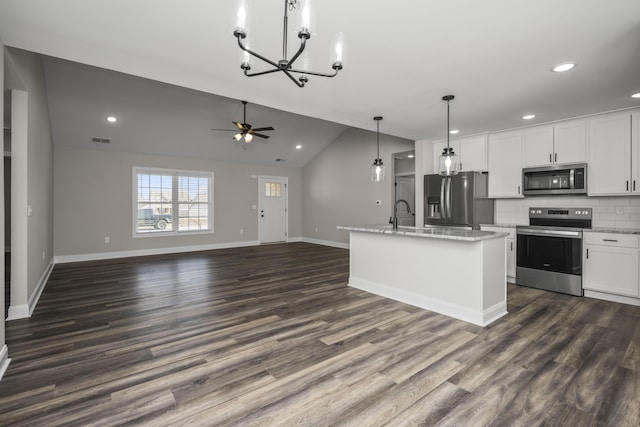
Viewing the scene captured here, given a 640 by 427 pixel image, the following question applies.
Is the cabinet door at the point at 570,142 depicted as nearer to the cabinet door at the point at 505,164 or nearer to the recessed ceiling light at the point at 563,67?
the cabinet door at the point at 505,164

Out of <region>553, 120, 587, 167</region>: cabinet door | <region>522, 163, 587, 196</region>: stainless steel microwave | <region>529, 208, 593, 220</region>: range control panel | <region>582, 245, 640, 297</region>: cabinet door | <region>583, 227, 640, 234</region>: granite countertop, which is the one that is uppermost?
<region>553, 120, 587, 167</region>: cabinet door

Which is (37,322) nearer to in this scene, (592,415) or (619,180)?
(592,415)

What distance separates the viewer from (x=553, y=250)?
14.4 feet

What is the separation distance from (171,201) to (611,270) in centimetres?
830

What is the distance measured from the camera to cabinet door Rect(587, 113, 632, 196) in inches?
157

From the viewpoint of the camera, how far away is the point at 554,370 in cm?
235

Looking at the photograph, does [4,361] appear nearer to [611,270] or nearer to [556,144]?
[611,270]

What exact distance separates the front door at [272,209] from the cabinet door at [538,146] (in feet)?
21.2

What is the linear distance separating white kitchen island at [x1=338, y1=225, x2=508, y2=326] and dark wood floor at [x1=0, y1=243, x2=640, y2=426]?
0.58 ft

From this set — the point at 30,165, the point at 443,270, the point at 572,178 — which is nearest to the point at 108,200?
the point at 30,165

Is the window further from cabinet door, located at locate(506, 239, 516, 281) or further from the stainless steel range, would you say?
the stainless steel range

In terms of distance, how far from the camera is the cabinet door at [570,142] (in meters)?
4.32

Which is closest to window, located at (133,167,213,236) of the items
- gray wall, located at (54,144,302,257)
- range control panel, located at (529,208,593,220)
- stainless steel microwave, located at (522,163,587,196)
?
gray wall, located at (54,144,302,257)

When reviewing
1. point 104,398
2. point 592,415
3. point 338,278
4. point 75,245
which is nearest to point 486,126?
point 338,278
